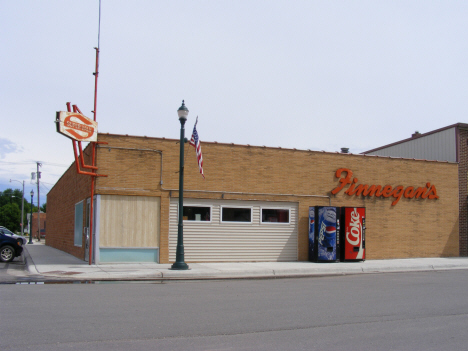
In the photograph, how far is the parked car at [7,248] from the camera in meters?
19.5

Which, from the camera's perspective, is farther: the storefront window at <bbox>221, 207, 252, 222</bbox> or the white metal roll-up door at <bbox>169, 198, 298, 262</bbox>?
the storefront window at <bbox>221, 207, 252, 222</bbox>

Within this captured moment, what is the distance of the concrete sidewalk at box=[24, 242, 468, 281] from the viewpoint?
1505cm

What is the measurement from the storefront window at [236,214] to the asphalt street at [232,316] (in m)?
6.08

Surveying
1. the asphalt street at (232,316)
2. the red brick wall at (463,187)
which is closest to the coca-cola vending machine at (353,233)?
the asphalt street at (232,316)

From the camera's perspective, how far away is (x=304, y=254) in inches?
815

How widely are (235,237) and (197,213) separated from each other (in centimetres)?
182

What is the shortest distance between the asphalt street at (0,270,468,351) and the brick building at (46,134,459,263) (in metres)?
5.18

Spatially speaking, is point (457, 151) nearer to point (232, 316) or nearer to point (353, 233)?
point (353, 233)

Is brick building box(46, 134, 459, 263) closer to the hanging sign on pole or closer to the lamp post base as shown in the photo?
the hanging sign on pole

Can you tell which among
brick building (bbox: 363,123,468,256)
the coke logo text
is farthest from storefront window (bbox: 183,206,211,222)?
brick building (bbox: 363,123,468,256)

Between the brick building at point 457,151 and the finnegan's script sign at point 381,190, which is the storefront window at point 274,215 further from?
the brick building at point 457,151

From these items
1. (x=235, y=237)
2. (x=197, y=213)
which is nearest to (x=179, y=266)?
(x=197, y=213)

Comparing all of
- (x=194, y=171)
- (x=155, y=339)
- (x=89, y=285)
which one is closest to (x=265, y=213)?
(x=194, y=171)

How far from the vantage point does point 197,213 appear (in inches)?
756
